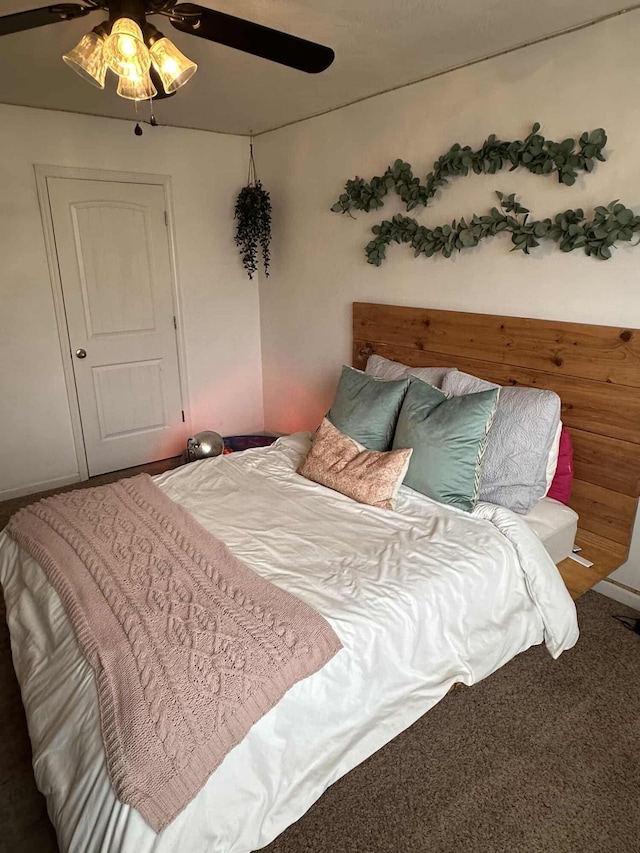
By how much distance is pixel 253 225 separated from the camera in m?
3.96

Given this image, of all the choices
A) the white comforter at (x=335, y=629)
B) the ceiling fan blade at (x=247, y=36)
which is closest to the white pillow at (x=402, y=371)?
the white comforter at (x=335, y=629)

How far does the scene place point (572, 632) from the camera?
1.96 meters

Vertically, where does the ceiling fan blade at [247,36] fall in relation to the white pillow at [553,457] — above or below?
above

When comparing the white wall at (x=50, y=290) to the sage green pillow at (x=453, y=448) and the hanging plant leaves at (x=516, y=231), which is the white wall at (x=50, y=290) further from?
the sage green pillow at (x=453, y=448)

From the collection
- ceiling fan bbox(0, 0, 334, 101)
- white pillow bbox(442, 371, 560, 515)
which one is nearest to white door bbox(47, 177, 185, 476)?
ceiling fan bbox(0, 0, 334, 101)

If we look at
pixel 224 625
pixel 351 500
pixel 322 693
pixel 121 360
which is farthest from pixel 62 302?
pixel 322 693

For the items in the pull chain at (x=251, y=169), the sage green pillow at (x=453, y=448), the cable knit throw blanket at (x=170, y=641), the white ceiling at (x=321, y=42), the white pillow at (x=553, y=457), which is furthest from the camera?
the pull chain at (x=251, y=169)

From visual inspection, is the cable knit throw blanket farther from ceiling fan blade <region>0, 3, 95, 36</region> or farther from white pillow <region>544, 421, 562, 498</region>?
ceiling fan blade <region>0, 3, 95, 36</region>

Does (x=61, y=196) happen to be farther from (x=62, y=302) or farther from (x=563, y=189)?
(x=563, y=189)

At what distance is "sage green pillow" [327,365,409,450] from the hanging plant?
6.46ft

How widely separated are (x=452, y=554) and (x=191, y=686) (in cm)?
95

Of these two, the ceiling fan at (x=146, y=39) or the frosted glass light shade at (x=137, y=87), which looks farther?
the frosted glass light shade at (x=137, y=87)

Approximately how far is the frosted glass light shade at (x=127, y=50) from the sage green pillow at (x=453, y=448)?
1.53 metres

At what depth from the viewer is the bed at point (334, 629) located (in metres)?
1.21
